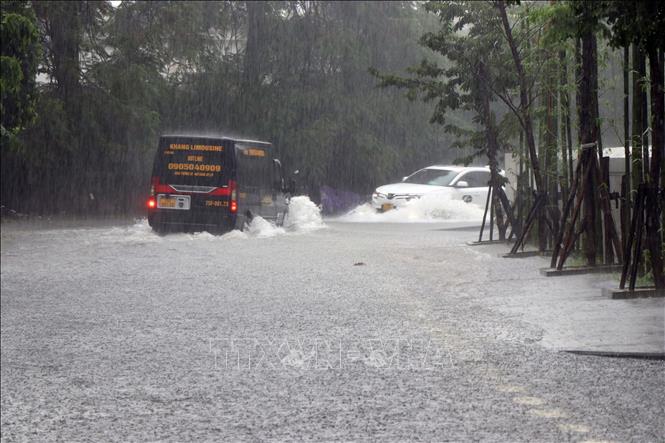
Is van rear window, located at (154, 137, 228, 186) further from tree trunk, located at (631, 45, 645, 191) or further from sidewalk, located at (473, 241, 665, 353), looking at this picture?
tree trunk, located at (631, 45, 645, 191)

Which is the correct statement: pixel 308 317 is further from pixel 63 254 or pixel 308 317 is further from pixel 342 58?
pixel 342 58

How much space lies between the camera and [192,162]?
2322cm

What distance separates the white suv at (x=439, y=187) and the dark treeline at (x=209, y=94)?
5.60m

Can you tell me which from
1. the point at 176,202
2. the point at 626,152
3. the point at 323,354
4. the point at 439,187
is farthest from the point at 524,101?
the point at 439,187

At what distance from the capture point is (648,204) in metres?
11.7

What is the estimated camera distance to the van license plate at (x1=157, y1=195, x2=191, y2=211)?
23.1 meters

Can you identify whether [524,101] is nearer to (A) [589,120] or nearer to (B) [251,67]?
(A) [589,120]

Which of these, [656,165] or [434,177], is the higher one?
[434,177]

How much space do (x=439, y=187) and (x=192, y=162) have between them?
10.5 metres

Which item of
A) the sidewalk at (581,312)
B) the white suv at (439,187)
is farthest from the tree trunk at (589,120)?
the white suv at (439,187)

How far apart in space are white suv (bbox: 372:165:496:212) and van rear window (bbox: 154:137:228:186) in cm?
924

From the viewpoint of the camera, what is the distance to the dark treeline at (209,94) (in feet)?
109

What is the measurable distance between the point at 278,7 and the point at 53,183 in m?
10.00

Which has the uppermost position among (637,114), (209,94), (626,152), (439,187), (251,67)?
(251,67)
